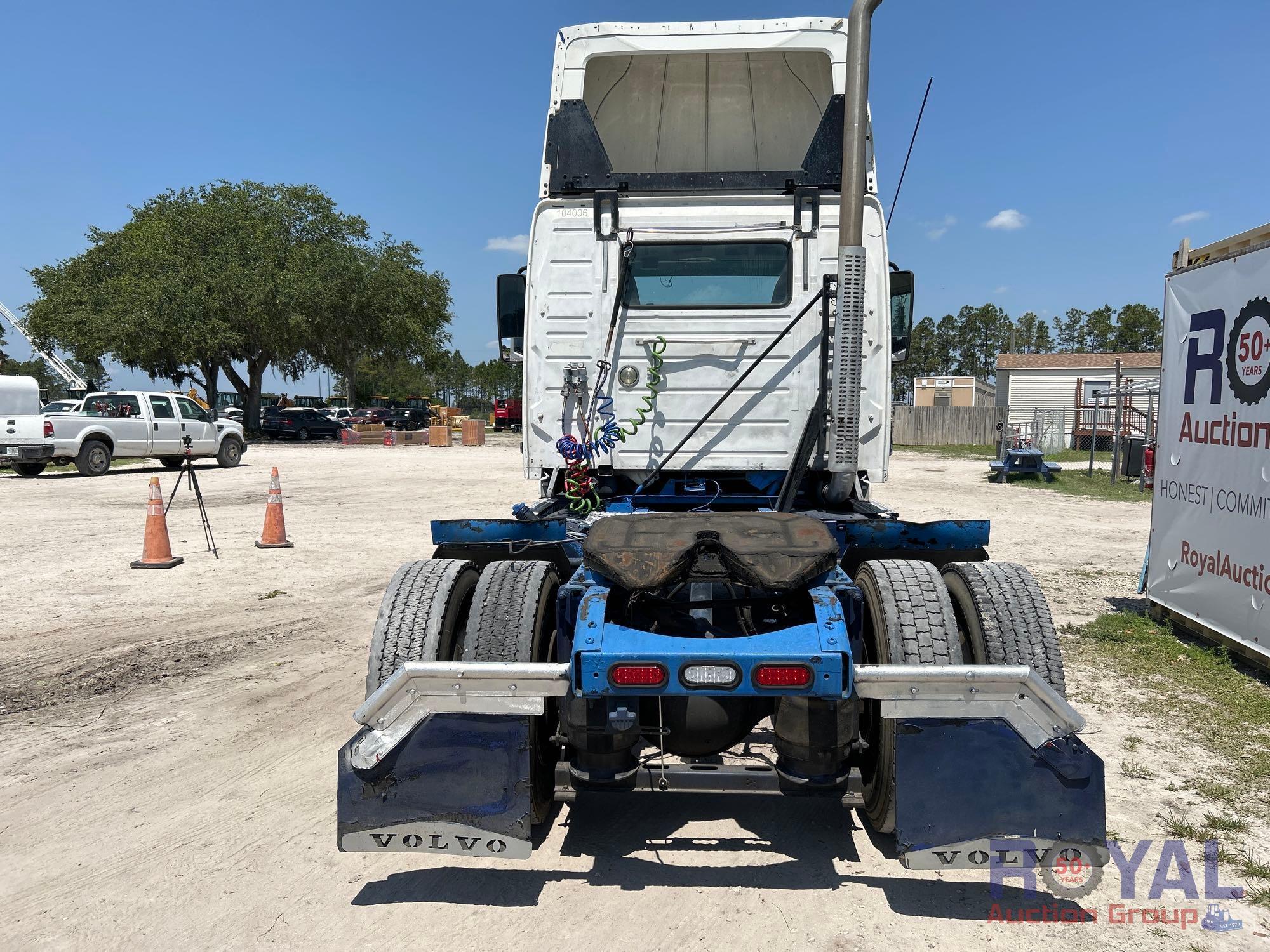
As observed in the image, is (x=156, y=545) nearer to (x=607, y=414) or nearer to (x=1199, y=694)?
(x=607, y=414)

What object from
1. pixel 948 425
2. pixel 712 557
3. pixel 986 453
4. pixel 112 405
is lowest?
pixel 986 453

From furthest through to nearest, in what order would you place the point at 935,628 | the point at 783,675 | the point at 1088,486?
the point at 1088,486 → the point at 935,628 → the point at 783,675

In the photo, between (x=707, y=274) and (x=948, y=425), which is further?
(x=948, y=425)

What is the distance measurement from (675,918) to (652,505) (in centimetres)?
242

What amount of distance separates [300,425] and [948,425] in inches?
1216

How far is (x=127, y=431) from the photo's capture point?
65.4ft

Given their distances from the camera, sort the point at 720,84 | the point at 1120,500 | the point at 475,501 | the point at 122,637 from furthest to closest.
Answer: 1. the point at 1120,500
2. the point at 475,501
3. the point at 122,637
4. the point at 720,84

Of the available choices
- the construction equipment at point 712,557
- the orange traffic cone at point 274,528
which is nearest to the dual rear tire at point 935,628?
the construction equipment at point 712,557

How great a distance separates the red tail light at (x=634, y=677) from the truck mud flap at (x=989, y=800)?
0.86 meters

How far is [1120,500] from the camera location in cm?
1730

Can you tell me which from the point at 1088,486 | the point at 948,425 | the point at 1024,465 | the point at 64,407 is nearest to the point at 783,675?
the point at 1088,486

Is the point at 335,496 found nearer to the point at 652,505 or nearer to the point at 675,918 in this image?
the point at 652,505

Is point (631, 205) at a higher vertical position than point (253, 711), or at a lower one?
higher

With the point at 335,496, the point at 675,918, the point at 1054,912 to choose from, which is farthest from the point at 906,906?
the point at 335,496
